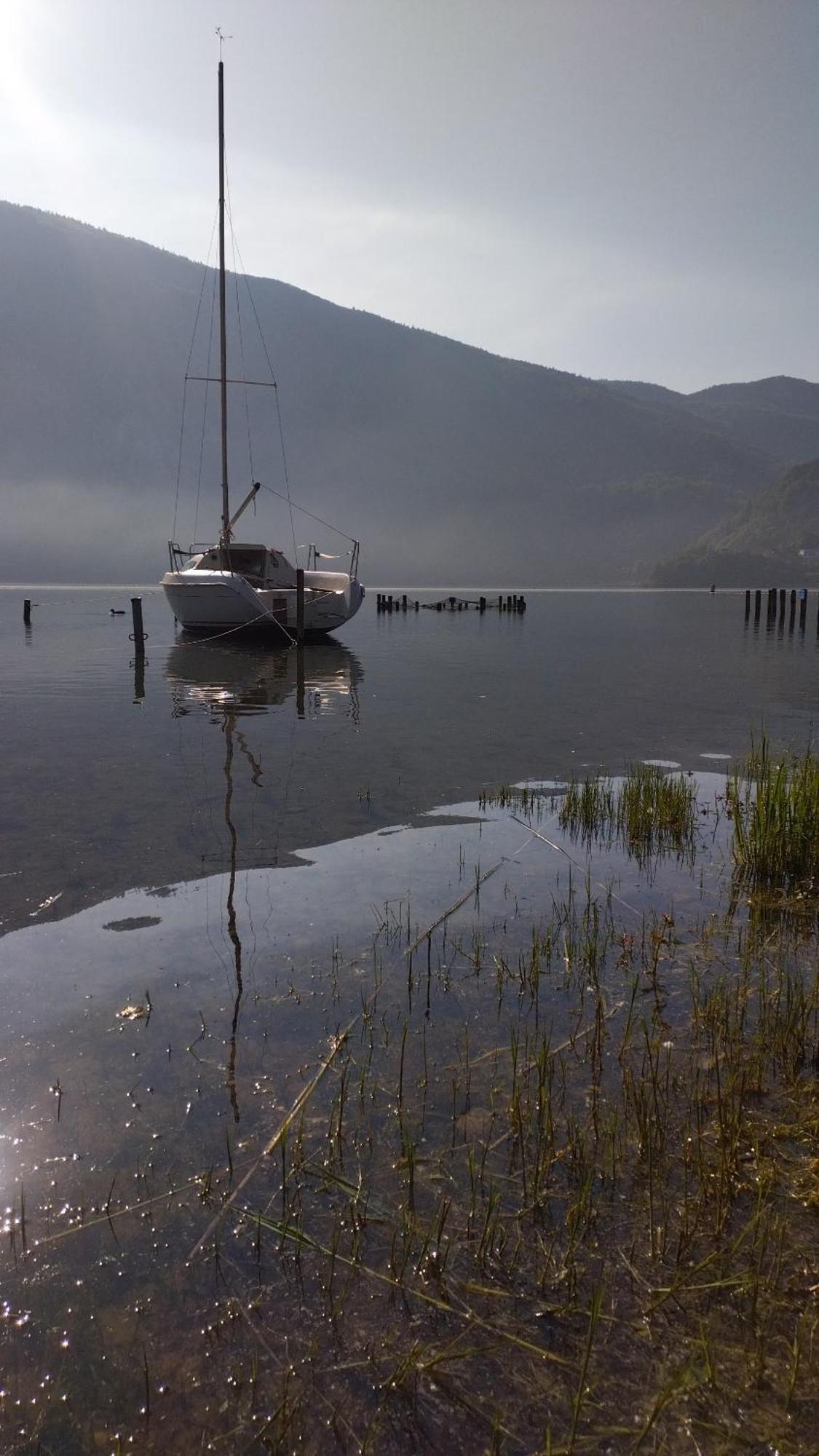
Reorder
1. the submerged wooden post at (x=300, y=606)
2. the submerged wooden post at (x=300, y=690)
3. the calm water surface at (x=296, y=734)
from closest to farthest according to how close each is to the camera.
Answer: the calm water surface at (x=296, y=734), the submerged wooden post at (x=300, y=690), the submerged wooden post at (x=300, y=606)

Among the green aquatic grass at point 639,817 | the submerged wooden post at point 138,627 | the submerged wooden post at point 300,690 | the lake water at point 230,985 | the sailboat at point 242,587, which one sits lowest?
the lake water at point 230,985

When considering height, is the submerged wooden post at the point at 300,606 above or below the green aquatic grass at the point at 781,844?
above

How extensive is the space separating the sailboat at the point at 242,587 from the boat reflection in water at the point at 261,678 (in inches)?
40.6

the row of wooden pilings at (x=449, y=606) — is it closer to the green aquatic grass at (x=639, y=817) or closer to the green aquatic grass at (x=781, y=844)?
the green aquatic grass at (x=639, y=817)

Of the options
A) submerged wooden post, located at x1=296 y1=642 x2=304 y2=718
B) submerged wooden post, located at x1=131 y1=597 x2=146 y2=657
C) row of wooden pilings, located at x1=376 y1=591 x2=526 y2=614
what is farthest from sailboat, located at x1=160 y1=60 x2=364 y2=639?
row of wooden pilings, located at x1=376 y1=591 x2=526 y2=614

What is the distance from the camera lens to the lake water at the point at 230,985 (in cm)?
271

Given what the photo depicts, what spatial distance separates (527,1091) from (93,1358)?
1.98 metres

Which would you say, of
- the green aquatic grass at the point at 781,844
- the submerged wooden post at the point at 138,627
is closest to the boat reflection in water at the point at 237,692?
the submerged wooden post at the point at 138,627

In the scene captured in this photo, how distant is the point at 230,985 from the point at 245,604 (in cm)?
2626

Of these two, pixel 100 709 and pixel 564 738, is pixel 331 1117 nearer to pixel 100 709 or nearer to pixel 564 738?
pixel 564 738

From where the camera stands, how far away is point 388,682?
23.6 m

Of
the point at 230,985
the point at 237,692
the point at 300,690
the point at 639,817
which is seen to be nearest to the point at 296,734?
the point at 300,690

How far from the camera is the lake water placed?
2.71 m

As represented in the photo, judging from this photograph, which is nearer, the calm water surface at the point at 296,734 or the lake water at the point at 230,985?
the lake water at the point at 230,985
